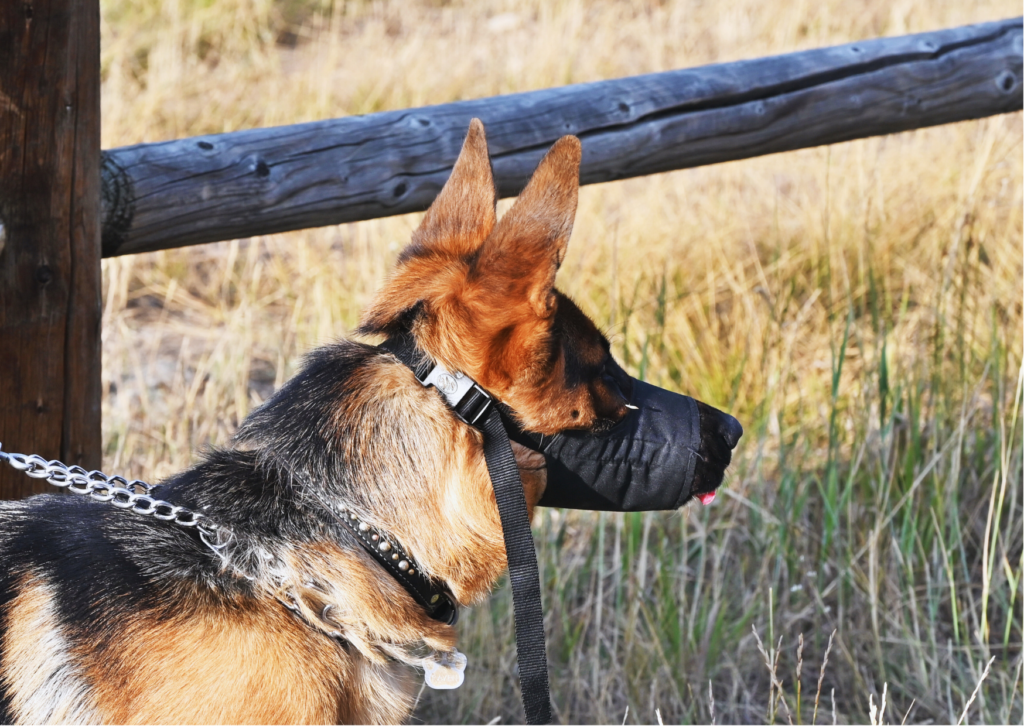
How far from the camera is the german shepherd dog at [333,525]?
1750 mm

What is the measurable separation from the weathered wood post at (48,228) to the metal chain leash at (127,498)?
13.7 inches

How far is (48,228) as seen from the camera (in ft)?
7.54

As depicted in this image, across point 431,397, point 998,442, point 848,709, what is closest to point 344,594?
point 431,397

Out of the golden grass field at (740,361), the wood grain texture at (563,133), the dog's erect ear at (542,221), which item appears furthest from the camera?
the golden grass field at (740,361)

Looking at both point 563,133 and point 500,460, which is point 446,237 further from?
point 563,133

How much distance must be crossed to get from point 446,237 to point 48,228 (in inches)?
40.5

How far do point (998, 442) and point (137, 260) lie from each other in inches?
182

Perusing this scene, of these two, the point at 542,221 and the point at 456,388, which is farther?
the point at 456,388

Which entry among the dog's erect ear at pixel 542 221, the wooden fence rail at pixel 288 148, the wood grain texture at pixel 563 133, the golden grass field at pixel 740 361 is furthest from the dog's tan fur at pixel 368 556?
the wood grain texture at pixel 563 133

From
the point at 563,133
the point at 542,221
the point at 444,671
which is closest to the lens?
the point at 542,221

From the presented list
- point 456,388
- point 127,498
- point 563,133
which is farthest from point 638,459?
point 563,133

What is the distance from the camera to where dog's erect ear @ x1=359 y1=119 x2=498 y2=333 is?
1.96 m

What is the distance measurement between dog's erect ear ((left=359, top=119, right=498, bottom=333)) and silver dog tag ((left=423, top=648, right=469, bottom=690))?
0.73 meters

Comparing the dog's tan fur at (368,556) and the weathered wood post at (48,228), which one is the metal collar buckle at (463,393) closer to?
the dog's tan fur at (368,556)
